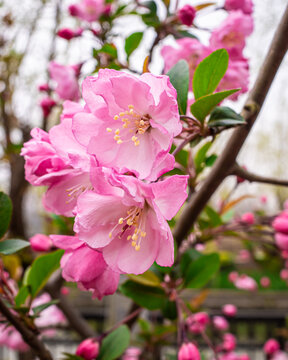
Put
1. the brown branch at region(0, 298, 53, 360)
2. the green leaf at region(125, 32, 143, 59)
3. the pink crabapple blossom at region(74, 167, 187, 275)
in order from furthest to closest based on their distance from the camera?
the green leaf at region(125, 32, 143, 59) < the brown branch at region(0, 298, 53, 360) < the pink crabapple blossom at region(74, 167, 187, 275)

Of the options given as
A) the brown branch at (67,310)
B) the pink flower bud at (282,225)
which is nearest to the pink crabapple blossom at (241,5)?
the pink flower bud at (282,225)

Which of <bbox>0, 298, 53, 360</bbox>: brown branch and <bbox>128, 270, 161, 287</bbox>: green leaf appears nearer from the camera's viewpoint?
<bbox>0, 298, 53, 360</bbox>: brown branch

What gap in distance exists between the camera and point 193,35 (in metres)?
0.91

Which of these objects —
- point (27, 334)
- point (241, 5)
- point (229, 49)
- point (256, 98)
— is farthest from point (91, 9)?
point (27, 334)

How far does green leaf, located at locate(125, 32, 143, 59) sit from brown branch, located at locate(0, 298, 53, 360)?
0.61 m

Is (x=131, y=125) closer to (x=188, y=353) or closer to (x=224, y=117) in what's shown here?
(x=224, y=117)

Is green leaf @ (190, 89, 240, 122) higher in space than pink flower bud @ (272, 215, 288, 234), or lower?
higher

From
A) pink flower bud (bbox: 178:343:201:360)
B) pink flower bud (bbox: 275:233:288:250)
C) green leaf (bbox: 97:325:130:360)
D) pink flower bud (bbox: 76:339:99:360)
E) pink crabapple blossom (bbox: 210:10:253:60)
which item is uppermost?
pink crabapple blossom (bbox: 210:10:253:60)

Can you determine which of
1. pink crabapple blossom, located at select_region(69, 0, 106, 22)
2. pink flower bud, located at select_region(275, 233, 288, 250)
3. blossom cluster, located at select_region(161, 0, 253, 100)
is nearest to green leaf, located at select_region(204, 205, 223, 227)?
pink flower bud, located at select_region(275, 233, 288, 250)

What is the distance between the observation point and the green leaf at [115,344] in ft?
2.50

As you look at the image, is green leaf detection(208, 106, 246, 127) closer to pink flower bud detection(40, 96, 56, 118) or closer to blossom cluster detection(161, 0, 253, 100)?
blossom cluster detection(161, 0, 253, 100)

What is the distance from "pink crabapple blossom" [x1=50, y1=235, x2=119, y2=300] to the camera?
17.3 inches

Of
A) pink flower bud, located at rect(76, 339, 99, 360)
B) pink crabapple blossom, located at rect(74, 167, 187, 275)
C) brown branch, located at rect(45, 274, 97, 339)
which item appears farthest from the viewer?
brown branch, located at rect(45, 274, 97, 339)

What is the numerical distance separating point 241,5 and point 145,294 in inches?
28.8
